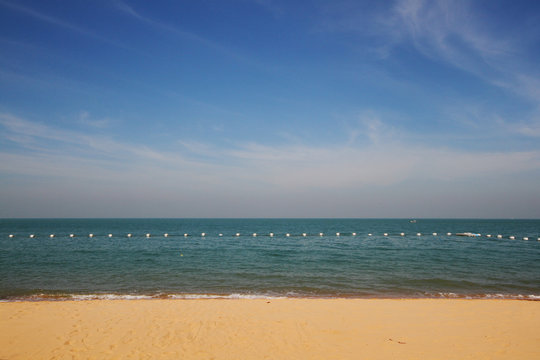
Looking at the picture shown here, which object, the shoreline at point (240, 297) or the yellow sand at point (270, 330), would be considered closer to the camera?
the yellow sand at point (270, 330)

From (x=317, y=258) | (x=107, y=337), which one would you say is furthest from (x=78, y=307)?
(x=317, y=258)

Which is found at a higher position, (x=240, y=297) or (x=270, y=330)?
(x=270, y=330)

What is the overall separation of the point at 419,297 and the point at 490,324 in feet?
15.0

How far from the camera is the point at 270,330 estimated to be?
9.07m

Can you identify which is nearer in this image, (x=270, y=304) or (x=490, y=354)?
(x=490, y=354)

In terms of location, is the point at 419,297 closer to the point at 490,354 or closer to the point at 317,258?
the point at 490,354

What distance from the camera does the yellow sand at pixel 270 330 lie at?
7594 mm

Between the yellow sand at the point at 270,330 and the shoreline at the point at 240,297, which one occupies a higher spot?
the yellow sand at the point at 270,330

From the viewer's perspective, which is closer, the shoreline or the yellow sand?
the yellow sand

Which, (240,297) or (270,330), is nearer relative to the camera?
(270,330)

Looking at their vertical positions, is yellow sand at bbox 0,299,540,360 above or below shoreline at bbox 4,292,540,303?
above

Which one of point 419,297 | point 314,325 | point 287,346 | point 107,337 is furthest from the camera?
point 419,297

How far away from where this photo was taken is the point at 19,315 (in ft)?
33.9

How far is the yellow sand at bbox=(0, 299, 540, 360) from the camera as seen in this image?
7.59 m
